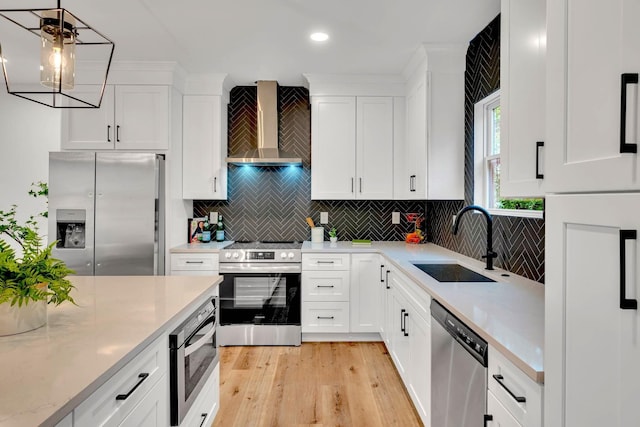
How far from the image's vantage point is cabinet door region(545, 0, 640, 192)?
0.72m

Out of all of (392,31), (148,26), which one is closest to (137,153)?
(148,26)

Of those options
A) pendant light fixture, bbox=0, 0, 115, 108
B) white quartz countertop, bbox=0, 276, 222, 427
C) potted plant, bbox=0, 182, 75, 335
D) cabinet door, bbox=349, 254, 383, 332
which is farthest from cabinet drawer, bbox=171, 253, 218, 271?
potted plant, bbox=0, 182, 75, 335

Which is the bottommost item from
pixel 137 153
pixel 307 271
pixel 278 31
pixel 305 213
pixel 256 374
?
pixel 256 374

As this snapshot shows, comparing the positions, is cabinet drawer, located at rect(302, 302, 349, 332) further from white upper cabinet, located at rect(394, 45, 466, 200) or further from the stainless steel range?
white upper cabinet, located at rect(394, 45, 466, 200)

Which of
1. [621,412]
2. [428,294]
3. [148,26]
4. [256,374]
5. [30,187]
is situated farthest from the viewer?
[30,187]

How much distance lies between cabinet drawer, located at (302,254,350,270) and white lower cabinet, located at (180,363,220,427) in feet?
5.16

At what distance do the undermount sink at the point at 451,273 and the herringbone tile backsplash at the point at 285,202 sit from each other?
153cm

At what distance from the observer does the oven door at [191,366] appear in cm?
151

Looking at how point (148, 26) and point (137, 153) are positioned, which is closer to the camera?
point (148, 26)

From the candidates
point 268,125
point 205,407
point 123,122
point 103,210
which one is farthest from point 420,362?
point 123,122

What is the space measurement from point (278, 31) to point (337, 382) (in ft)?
8.70

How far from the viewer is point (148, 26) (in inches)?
111

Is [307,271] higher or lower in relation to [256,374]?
higher

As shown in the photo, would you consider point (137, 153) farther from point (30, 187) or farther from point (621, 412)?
point (621, 412)
